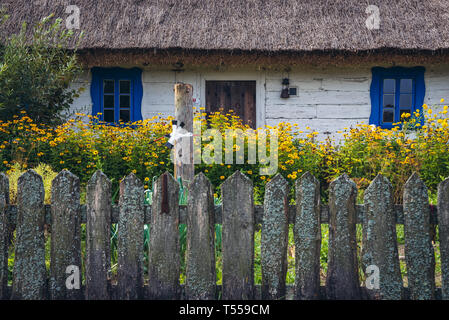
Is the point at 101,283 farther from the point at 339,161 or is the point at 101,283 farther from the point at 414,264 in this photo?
the point at 339,161

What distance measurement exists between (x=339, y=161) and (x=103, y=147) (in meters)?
3.25

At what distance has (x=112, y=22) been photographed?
Result: 808 centimetres

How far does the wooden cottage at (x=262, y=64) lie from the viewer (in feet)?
25.8

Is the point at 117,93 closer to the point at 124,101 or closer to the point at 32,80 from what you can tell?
the point at 124,101

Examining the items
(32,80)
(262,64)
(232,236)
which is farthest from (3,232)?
(262,64)

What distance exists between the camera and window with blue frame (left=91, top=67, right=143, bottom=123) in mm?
8352

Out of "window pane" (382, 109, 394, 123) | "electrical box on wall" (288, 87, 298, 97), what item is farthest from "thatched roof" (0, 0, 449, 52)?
"window pane" (382, 109, 394, 123)

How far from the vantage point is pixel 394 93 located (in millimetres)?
8477

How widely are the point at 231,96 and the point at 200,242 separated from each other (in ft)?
20.1

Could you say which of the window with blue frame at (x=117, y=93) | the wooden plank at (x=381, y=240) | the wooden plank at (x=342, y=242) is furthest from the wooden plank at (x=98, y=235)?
the window with blue frame at (x=117, y=93)

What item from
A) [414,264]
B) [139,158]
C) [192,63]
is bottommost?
[414,264]

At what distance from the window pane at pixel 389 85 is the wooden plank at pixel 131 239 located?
23.6 ft

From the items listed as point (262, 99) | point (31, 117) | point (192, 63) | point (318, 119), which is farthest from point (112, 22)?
point (318, 119)

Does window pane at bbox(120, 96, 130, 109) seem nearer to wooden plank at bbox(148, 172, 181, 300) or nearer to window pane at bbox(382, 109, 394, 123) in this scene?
window pane at bbox(382, 109, 394, 123)
